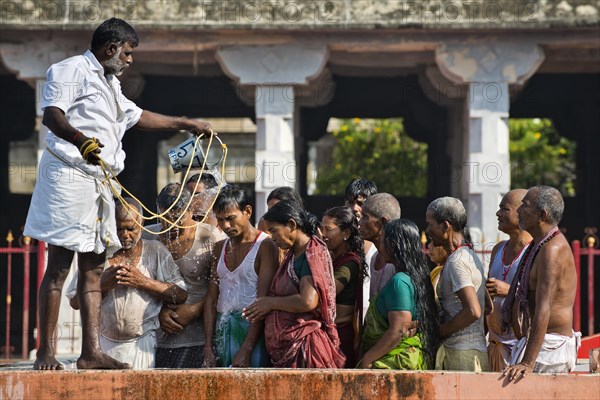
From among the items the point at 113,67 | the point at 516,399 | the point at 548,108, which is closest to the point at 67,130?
the point at 113,67

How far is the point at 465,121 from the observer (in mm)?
12820

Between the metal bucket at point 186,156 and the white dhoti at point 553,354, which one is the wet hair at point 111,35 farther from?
the white dhoti at point 553,354

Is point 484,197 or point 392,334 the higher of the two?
point 484,197

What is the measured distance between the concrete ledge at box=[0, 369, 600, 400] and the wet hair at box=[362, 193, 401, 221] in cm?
134

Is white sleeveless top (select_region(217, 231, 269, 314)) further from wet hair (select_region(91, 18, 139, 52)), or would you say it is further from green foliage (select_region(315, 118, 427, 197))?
green foliage (select_region(315, 118, 427, 197))

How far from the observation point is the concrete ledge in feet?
19.9

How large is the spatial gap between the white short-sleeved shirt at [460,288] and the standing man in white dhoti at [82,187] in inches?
72.5

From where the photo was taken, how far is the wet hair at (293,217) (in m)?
6.57

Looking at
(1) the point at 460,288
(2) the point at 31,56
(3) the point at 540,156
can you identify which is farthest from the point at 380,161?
(1) the point at 460,288

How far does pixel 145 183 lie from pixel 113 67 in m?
9.74

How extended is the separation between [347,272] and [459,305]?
2.16 ft

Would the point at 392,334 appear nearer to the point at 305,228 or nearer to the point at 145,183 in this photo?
the point at 305,228

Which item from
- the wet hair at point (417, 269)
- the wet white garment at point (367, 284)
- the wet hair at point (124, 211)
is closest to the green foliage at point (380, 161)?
the wet white garment at point (367, 284)

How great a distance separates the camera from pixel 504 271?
24.2ft
